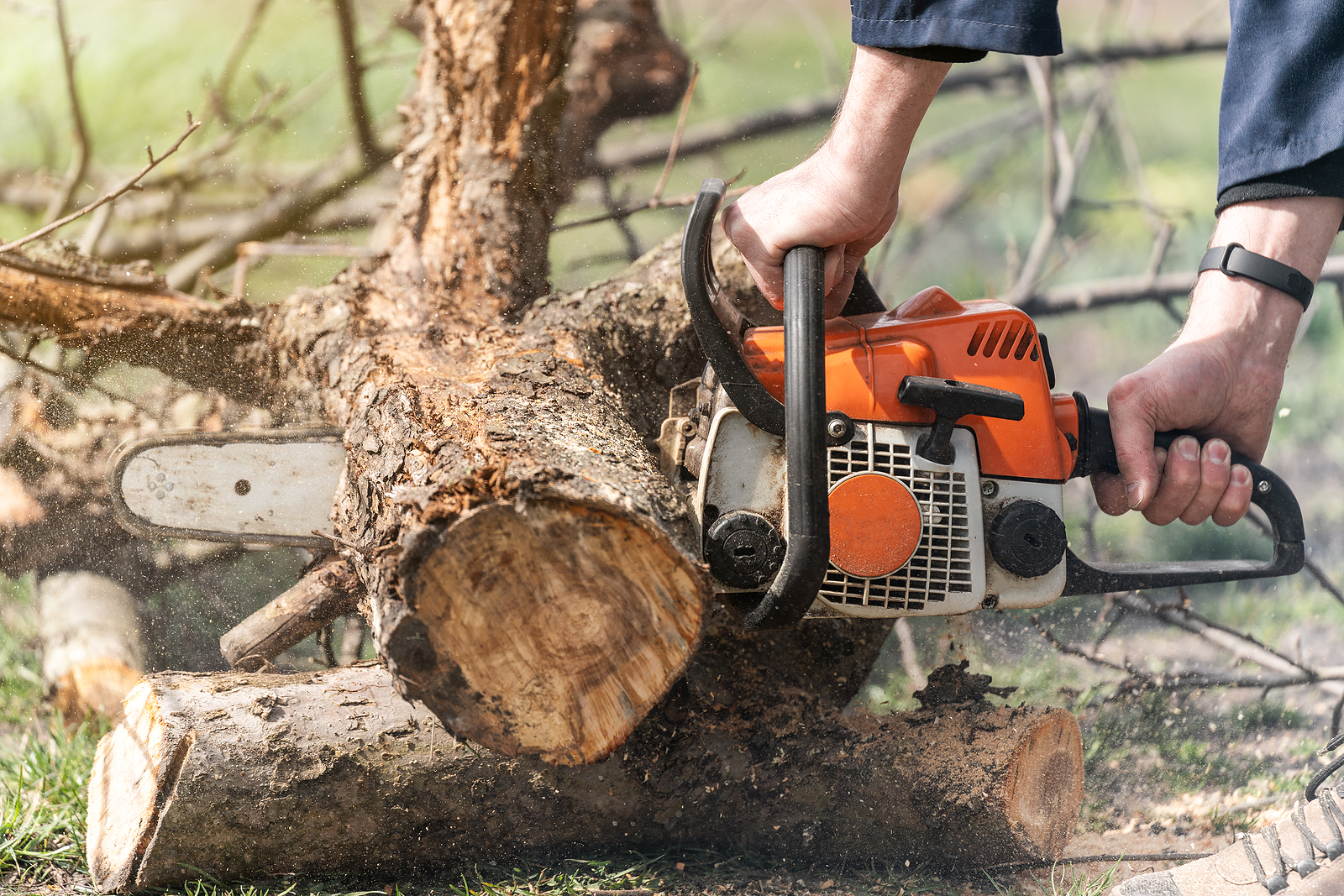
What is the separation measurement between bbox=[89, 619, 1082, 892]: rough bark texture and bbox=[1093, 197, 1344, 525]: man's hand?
0.48 meters

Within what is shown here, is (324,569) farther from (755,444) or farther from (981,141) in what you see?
(981,141)

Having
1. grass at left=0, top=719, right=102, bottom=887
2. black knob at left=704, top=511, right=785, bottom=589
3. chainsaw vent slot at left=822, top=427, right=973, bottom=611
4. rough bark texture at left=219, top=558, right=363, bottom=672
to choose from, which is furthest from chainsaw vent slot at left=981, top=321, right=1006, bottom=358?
grass at left=0, top=719, right=102, bottom=887

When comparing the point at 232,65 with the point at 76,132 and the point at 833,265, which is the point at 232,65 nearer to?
the point at 76,132

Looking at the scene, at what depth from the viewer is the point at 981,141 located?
3443 millimetres


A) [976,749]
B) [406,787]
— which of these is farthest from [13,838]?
[976,749]

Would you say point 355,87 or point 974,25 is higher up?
point 355,87

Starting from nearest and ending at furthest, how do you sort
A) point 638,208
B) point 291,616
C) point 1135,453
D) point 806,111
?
1. point 1135,453
2. point 291,616
3. point 638,208
4. point 806,111

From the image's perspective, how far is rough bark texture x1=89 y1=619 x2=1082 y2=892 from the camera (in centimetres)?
130

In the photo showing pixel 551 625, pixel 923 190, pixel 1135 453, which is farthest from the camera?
pixel 923 190

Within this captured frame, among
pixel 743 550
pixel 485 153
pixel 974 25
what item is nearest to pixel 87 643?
pixel 485 153

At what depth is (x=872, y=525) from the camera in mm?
1191

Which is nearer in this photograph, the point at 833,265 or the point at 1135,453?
the point at 833,265

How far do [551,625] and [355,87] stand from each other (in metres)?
2.39

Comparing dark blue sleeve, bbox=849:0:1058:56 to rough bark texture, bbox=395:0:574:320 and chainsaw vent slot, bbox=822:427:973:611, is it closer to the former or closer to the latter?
chainsaw vent slot, bbox=822:427:973:611
